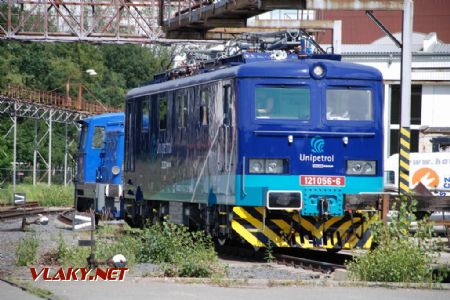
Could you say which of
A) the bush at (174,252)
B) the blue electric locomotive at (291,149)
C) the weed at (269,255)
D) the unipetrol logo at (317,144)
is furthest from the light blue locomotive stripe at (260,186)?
the bush at (174,252)

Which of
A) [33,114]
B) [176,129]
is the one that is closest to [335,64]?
[176,129]

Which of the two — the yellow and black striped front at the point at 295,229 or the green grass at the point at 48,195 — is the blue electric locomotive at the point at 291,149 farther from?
the green grass at the point at 48,195

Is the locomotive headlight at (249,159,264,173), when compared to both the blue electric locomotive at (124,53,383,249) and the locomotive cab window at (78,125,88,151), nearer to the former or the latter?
the blue electric locomotive at (124,53,383,249)

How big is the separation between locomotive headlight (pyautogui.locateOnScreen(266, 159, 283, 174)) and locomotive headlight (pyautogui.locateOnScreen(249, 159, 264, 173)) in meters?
0.10

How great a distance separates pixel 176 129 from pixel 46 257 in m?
5.50

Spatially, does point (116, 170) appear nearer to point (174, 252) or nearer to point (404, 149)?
point (404, 149)

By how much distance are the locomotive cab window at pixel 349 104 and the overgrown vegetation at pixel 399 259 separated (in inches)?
163

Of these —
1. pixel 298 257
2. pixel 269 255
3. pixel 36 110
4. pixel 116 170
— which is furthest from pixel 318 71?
pixel 36 110

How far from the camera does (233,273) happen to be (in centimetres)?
1641

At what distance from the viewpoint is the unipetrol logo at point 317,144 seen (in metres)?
19.8

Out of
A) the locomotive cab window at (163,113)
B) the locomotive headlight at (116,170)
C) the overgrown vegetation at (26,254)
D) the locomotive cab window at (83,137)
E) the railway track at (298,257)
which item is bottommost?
the railway track at (298,257)

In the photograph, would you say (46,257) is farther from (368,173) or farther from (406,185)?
(406,185)

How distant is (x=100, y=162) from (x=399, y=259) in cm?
1744

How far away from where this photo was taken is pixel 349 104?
20.2 meters
